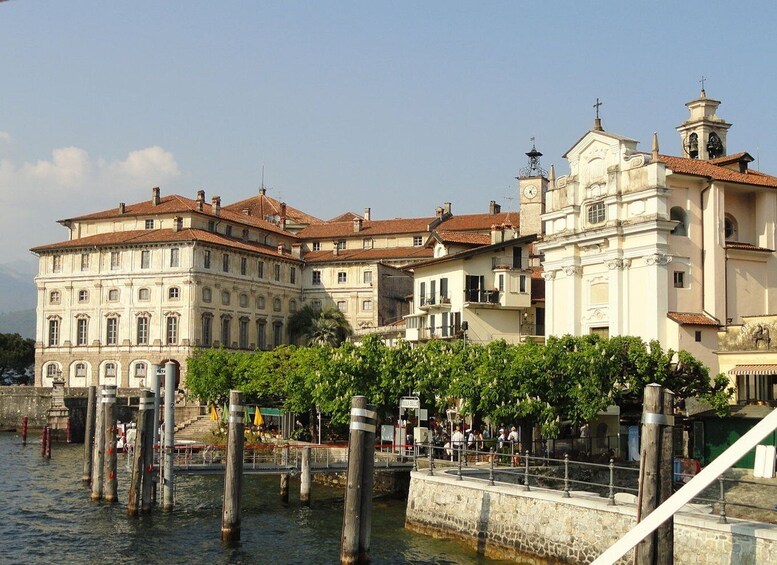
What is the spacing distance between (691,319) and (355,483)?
30790mm

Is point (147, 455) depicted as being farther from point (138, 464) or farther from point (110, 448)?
point (110, 448)

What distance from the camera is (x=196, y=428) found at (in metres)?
79.9

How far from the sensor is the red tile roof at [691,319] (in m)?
52.6

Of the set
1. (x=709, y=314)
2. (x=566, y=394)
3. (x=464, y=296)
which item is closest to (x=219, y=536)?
(x=566, y=394)

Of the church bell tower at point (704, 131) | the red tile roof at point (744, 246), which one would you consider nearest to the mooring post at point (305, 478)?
the red tile roof at point (744, 246)

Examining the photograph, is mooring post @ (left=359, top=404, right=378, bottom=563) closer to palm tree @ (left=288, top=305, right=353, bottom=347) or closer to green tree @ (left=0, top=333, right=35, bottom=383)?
palm tree @ (left=288, top=305, right=353, bottom=347)

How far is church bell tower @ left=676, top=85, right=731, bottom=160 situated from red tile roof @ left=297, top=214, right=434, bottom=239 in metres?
47.1

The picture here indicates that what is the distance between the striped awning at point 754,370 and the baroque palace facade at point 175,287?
58.4 metres

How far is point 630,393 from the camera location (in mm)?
46594

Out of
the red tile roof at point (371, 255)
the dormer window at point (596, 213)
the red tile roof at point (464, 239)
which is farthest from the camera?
the red tile roof at point (371, 255)

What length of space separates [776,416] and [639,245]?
45056 mm

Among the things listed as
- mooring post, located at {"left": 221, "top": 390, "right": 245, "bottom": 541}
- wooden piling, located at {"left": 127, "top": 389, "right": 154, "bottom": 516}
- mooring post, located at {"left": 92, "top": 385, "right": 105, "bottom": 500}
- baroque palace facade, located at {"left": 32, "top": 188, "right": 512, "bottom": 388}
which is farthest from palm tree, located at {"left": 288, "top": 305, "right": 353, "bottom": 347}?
mooring post, located at {"left": 221, "top": 390, "right": 245, "bottom": 541}

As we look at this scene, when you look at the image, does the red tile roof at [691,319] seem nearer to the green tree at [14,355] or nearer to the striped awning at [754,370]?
the striped awning at [754,370]

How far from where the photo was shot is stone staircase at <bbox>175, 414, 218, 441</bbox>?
252ft
